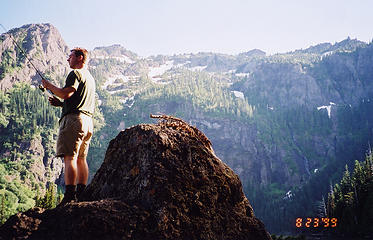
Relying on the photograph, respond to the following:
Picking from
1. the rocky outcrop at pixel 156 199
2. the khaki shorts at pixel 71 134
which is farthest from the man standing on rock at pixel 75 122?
the rocky outcrop at pixel 156 199

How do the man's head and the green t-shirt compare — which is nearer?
the green t-shirt

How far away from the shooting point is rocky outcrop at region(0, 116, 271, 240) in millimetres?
3777

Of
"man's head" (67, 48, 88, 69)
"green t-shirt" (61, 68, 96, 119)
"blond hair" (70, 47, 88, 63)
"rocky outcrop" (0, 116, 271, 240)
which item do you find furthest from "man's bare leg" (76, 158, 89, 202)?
"blond hair" (70, 47, 88, 63)

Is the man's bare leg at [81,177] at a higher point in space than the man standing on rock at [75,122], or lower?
lower

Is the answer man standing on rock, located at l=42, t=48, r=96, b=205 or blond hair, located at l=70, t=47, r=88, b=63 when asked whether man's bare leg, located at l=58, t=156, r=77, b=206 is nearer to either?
man standing on rock, located at l=42, t=48, r=96, b=205

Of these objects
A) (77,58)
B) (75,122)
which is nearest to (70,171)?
(75,122)

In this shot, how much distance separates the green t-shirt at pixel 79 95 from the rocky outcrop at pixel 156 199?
79 centimetres

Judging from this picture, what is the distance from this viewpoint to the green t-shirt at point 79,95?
5.54m

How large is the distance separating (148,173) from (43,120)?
199666 millimetres

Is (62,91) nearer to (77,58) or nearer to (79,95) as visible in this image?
(79,95)

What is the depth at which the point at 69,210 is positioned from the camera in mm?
3877

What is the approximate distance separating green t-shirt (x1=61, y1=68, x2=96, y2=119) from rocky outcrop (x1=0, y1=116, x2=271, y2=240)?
794 mm

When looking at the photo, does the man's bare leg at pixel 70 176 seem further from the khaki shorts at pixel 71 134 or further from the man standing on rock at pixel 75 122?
the khaki shorts at pixel 71 134

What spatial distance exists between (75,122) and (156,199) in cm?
207
